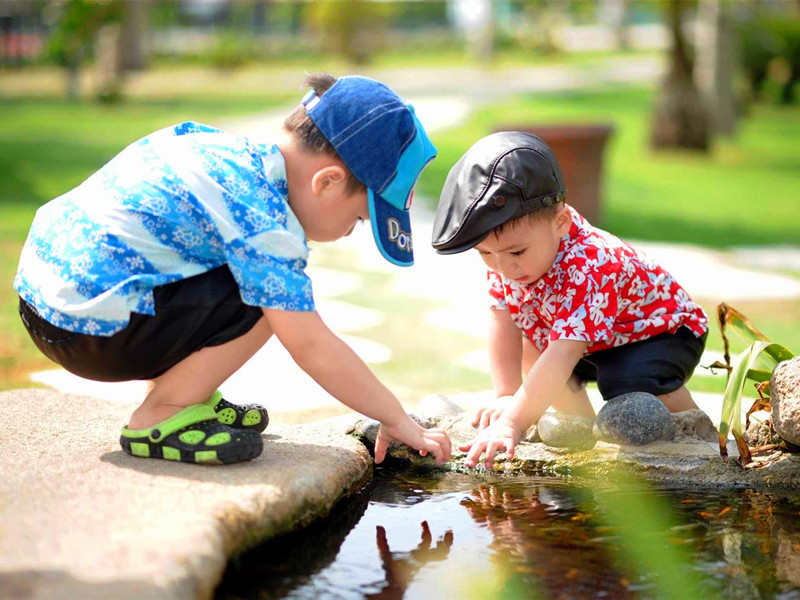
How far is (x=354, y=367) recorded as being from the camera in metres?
2.22

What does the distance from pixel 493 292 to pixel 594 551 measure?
894mm

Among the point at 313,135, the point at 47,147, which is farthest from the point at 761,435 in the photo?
the point at 47,147

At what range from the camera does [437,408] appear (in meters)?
2.86

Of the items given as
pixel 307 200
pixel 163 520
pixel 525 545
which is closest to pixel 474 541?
pixel 525 545

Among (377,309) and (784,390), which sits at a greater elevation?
(784,390)

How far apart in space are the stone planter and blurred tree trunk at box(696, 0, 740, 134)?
Answer: 6.14m

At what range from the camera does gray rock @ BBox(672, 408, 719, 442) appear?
2.64 meters

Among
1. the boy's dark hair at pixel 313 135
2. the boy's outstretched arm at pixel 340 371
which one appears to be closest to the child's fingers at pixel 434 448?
the boy's outstretched arm at pixel 340 371

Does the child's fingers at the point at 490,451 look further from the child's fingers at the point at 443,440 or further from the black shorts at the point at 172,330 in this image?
the black shorts at the point at 172,330

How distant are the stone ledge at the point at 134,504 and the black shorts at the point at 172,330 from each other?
0.69 feet

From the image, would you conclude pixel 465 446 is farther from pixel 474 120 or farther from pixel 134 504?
pixel 474 120

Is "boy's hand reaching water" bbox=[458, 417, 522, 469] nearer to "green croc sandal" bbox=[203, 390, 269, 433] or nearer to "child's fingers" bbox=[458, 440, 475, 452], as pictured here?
"child's fingers" bbox=[458, 440, 475, 452]

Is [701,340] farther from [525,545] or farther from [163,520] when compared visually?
[163,520]

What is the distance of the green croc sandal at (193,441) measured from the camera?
2.22 m
